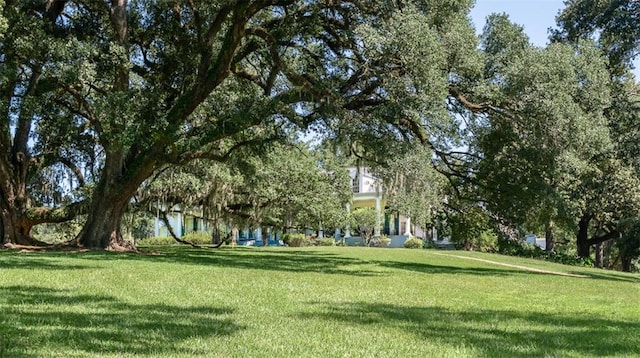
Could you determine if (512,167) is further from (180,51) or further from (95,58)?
(95,58)

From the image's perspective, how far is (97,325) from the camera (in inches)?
200

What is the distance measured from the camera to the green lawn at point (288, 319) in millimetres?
4438

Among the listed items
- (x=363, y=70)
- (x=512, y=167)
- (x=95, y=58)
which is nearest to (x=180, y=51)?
(x=95, y=58)

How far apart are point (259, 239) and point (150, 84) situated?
1545 inches

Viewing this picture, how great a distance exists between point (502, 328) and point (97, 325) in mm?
3769

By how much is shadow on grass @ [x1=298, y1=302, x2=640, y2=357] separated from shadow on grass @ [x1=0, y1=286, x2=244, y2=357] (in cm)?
129

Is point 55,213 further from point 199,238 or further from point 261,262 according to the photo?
point 199,238

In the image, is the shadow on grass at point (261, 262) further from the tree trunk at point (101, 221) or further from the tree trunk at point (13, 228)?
the tree trunk at point (13, 228)

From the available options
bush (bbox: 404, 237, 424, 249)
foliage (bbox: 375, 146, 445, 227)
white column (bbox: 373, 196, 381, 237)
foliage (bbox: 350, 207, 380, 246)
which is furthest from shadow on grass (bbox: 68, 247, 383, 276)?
foliage (bbox: 350, 207, 380, 246)

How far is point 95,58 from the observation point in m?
16.4

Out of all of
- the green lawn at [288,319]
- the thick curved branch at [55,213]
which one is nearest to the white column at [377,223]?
the thick curved branch at [55,213]

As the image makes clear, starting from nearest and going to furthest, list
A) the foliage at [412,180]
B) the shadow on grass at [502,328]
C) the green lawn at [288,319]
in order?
the green lawn at [288,319] → the shadow on grass at [502,328] → the foliage at [412,180]

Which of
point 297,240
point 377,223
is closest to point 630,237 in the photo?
point 377,223

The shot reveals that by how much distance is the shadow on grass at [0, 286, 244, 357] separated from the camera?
419 cm
